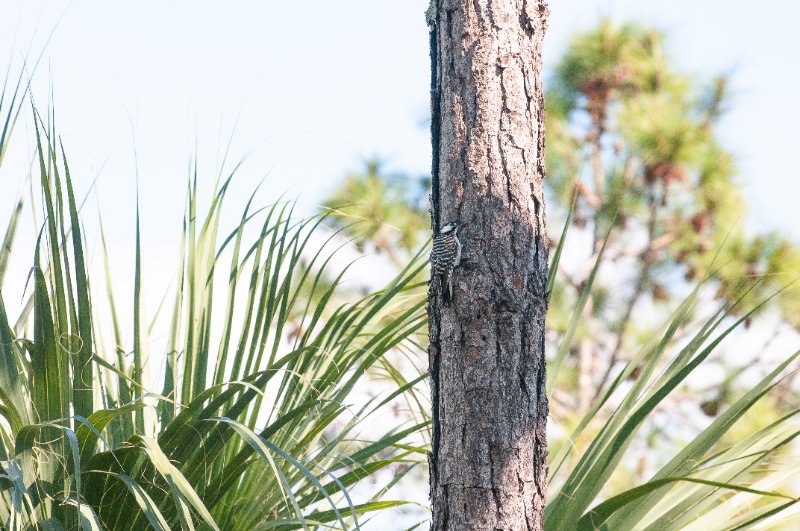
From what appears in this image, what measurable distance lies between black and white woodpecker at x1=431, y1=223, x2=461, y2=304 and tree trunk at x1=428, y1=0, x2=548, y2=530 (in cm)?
1

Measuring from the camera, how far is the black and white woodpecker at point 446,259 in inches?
51.8

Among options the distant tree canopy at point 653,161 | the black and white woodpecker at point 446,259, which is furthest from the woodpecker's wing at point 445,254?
the distant tree canopy at point 653,161

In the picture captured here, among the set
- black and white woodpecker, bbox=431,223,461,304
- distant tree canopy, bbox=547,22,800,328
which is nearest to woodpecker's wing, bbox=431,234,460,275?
black and white woodpecker, bbox=431,223,461,304

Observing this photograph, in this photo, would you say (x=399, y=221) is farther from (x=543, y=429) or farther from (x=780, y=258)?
(x=543, y=429)

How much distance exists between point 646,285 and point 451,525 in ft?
13.1

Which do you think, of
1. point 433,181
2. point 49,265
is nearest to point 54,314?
point 49,265

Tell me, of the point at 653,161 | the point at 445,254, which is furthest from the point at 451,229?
the point at 653,161

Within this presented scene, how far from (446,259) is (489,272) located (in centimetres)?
6

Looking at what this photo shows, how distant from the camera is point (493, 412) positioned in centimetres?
126

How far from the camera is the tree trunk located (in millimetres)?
1253

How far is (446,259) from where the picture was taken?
1314mm

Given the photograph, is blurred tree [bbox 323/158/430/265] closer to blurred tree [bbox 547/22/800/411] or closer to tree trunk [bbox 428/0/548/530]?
blurred tree [bbox 547/22/800/411]

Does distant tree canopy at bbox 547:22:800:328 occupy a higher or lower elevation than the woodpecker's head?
higher

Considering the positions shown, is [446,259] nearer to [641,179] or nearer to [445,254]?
[445,254]
